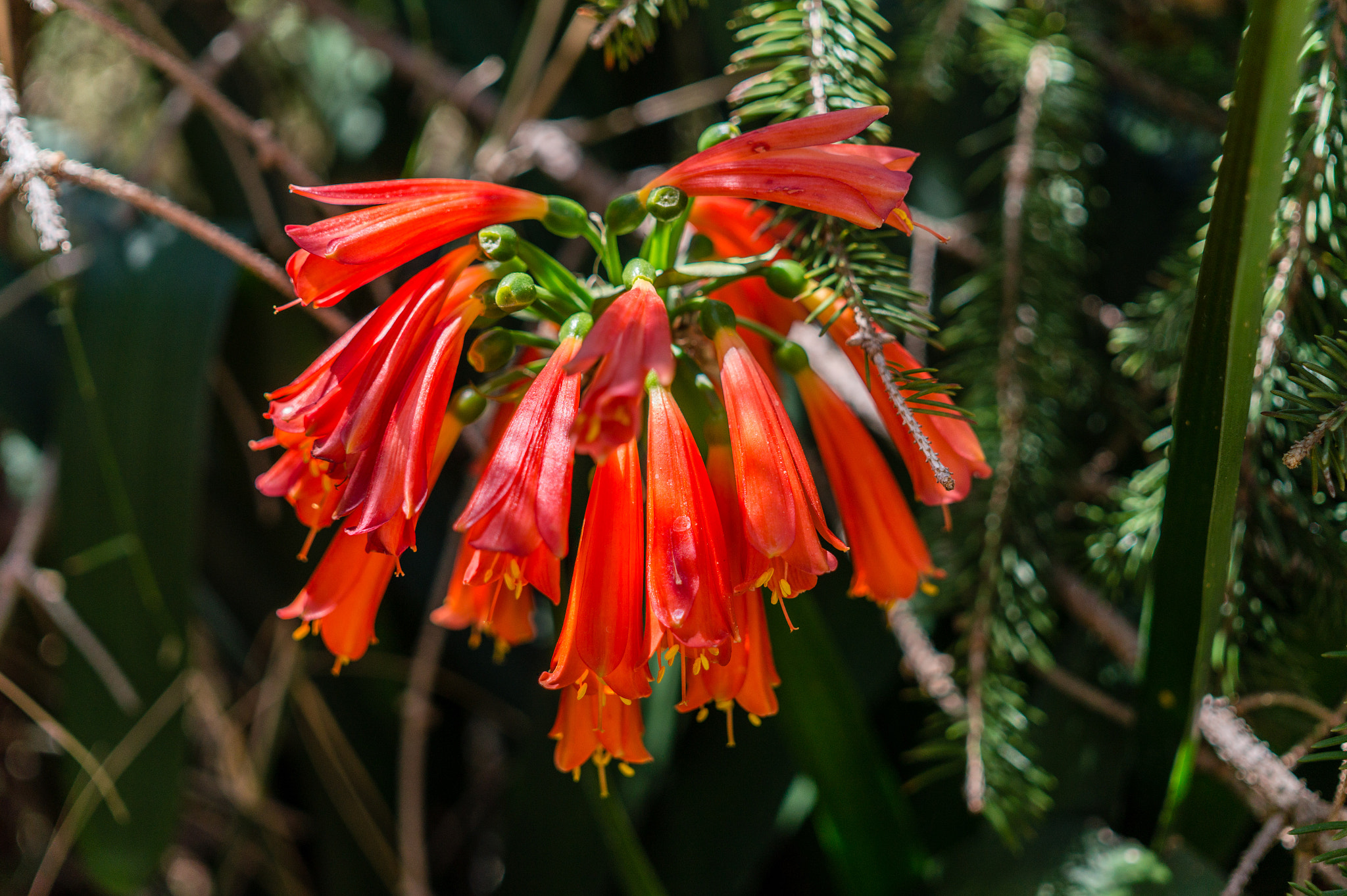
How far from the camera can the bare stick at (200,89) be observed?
43 cm

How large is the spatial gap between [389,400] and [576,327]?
9cm

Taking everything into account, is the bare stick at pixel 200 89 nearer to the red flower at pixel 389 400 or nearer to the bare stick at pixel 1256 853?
the red flower at pixel 389 400

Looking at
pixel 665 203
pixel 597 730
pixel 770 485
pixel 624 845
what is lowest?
pixel 624 845

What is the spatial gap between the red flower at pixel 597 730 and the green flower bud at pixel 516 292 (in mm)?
180

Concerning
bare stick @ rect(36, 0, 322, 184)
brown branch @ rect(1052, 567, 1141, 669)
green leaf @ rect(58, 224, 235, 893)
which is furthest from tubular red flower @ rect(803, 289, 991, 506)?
green leaf @ rect(58, 224, 235, 893)

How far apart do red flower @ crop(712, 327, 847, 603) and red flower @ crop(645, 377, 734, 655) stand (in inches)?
0.7

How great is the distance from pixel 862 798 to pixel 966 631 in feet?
0.45

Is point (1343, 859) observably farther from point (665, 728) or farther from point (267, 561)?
point (267, 561)

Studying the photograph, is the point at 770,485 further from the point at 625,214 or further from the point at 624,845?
the point at 624,845

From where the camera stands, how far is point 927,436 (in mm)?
363

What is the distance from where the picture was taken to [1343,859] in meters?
0.29

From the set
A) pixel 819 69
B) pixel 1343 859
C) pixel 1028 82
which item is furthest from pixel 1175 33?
pixel 1343 859

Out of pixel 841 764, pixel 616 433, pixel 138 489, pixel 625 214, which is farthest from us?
pixel 138 489

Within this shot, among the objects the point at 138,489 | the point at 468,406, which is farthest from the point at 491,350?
the point at 138,489
